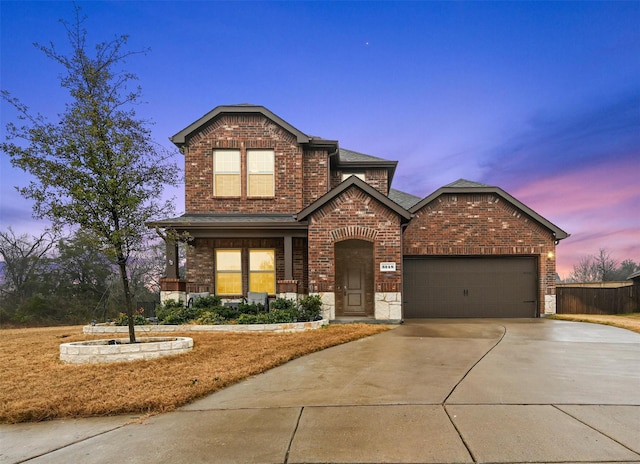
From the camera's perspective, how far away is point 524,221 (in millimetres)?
14570

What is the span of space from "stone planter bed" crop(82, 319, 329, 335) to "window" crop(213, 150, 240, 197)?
5.90 metres

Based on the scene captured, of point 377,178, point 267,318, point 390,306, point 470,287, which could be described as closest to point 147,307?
point 267,318

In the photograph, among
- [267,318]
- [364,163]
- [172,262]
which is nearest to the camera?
[267,318]

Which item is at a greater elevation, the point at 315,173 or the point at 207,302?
the point at 315,173

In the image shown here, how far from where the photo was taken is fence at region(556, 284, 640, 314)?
56.6ft

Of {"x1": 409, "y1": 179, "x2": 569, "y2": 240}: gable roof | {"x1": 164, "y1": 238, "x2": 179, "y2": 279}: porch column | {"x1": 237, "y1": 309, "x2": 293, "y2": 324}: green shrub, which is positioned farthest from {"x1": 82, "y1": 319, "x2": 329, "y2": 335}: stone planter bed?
{"x1": 409, "y1": 179, "x2": 569, "y2": 240}: gable roof

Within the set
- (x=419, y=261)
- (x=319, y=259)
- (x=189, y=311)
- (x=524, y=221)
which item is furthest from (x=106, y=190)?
(x=524, y=221)

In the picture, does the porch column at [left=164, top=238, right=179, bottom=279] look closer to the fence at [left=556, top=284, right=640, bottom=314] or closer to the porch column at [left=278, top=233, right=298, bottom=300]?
the porch column at [left=278, top=233, right=298, bottom=300]

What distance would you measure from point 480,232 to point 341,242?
18.5 feet

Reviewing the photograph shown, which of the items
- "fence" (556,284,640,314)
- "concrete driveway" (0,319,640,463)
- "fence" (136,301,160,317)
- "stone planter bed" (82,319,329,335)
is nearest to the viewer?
"concrete driveway" (0,319,640,463)

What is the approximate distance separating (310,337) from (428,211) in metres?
8.14

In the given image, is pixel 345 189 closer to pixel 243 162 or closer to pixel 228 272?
pixel 243 162

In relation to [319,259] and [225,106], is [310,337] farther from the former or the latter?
[225,106]

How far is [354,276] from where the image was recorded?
14320 millimetres
